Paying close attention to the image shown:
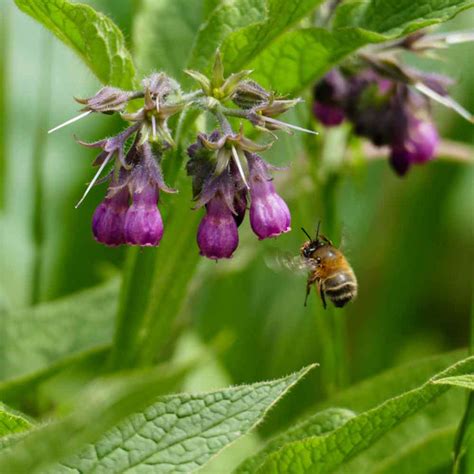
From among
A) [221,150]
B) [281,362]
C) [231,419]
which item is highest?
[221,150]

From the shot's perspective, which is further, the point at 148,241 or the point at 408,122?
the point at 408,122

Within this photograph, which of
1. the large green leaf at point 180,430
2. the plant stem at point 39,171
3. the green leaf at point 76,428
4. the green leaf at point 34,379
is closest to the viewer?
the green leaf at point 76,428

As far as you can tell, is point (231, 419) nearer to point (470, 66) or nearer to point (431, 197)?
point (431, 197)

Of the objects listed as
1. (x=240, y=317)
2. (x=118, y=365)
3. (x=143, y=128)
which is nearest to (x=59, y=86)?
(x=240, y=317)

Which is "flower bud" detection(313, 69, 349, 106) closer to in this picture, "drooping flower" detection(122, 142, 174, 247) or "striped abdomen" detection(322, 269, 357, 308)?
"striped abdomen" detection(322, 269, 357, 308)

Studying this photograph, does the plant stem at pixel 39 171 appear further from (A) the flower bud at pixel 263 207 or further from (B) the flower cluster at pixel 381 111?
(A) the flower bud at pixel 263 207

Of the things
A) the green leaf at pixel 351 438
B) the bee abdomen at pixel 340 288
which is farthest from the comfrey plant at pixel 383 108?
the green leaf at pixel 351 438

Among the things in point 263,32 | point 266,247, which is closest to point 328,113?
point 266,247

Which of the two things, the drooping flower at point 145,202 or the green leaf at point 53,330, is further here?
the green leaf at point 53,330
